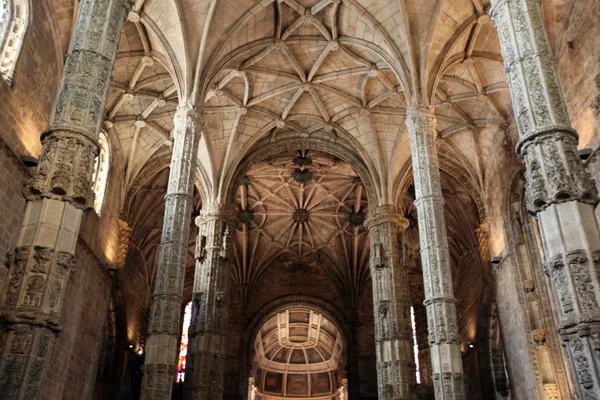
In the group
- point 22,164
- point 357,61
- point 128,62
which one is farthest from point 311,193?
point 22,164

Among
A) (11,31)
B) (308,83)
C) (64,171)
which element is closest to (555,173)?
(64,171)

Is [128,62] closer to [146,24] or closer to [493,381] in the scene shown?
[146,24]

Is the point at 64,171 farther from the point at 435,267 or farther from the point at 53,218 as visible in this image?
the point at 435,267

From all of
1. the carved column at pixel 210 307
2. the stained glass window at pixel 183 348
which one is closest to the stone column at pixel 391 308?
the carved column at pixel 210 307

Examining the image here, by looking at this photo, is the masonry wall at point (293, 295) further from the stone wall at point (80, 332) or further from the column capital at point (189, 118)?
the column capital at point (189, 118)

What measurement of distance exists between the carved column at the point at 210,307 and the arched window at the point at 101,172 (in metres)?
4.01

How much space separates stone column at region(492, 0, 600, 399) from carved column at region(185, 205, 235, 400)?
48.1 ft

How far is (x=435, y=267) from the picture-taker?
1423cm

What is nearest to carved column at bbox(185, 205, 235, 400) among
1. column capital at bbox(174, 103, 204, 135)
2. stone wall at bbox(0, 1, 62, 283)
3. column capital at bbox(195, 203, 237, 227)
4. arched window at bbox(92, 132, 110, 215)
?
column capital at bbox(195, 203, 237, 227)

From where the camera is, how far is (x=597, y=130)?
46.5ft

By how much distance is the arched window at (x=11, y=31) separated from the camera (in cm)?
1447

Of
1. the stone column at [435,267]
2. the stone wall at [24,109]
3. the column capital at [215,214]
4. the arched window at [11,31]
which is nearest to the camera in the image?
the stone column at [435,267]

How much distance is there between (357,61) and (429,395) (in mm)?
22768

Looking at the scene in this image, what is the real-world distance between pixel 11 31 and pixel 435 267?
1260 centimetres
